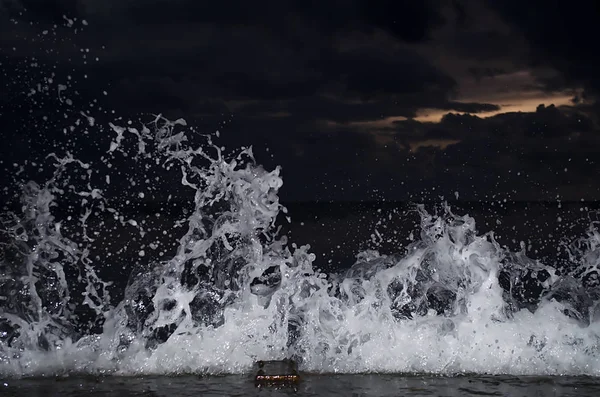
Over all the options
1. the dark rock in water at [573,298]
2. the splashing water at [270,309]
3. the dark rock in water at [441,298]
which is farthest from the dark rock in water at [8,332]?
the dark rock in water at [573,298]

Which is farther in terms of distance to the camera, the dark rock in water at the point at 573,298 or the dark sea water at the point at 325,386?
the dark rock in water at the point at 573,298

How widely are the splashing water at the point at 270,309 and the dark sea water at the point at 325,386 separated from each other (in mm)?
259

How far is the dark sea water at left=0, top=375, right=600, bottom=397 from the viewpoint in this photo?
17.9 ft

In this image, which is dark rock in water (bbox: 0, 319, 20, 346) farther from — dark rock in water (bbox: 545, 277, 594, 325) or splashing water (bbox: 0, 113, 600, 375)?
dark rock in water (bbox: 545, 277, 594, 325)

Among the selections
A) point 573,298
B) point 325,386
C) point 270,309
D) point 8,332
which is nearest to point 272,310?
point 270,309

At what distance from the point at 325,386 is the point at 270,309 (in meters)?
1.36

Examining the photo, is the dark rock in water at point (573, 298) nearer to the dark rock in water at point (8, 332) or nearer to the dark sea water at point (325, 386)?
the dark sea water at point (325, 386)

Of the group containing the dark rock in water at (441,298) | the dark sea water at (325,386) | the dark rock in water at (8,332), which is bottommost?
the dark sea water at (325,386)

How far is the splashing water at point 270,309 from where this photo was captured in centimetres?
635

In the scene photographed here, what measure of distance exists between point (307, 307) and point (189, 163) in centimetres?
197

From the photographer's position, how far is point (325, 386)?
5.66 meters

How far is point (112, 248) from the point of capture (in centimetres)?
1792

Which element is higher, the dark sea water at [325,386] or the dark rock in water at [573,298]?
the dark rock in water at [573,298]

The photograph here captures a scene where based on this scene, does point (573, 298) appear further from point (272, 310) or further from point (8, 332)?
point (8, 332)
